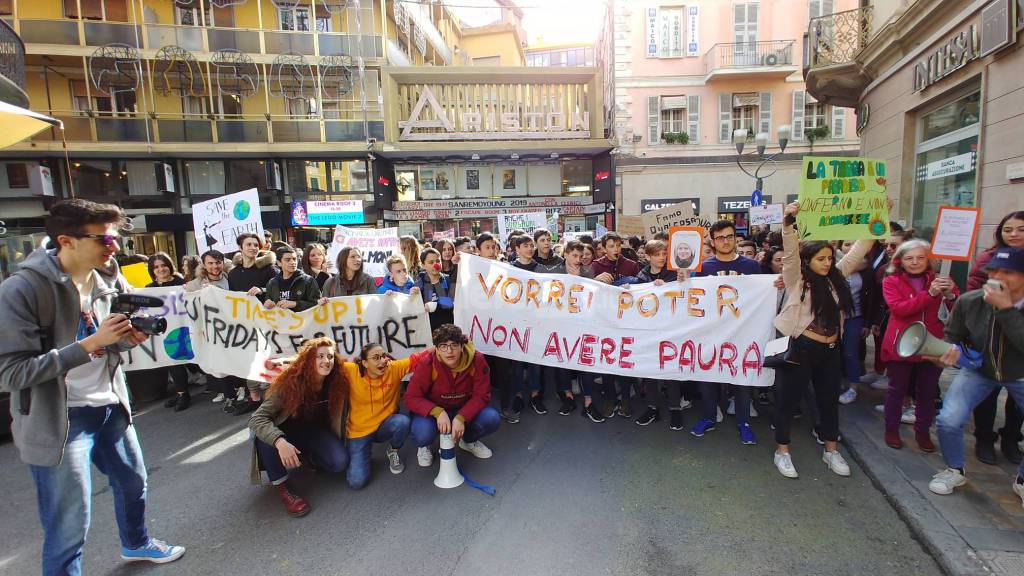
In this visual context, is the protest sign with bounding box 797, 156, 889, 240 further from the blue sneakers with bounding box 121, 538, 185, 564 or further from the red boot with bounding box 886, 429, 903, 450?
the blue sneakers with bounding box 121, 538, 185, 564

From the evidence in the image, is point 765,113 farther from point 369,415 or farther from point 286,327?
point 369,415

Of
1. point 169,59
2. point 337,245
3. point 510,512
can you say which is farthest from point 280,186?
point 510,512

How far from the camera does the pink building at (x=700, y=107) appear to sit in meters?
21.6

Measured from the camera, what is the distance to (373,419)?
3.98 metres

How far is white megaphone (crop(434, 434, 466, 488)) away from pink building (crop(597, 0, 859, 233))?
19612 mm

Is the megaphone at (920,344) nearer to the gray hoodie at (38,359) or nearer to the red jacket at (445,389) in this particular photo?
the red jacket at (445,389)

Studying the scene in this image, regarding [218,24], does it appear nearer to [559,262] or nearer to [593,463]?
[559,262]

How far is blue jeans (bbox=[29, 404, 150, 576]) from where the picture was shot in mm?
2416

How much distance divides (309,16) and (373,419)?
2115 cm

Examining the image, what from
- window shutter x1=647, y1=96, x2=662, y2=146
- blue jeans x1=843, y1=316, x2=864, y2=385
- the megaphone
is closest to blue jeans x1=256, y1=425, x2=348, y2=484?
the megaphone

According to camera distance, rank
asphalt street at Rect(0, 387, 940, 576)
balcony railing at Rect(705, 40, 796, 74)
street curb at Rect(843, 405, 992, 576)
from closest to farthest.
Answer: street curb at Rect(843, 405, 992, 576)
asphalt street at Rect(0, 387, 940, 576)
balcony railing at Rect(705, 40, 796, 74)

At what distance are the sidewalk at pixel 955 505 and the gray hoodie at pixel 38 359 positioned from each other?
4.58 m

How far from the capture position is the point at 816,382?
3887 mm

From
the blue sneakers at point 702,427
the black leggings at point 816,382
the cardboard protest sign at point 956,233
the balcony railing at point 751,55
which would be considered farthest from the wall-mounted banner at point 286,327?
the balcony railing at point 751,55
